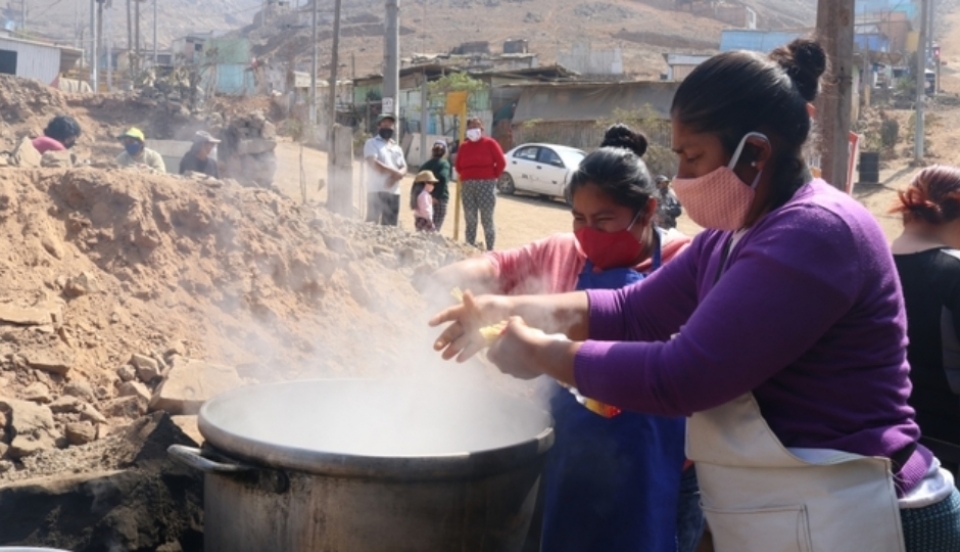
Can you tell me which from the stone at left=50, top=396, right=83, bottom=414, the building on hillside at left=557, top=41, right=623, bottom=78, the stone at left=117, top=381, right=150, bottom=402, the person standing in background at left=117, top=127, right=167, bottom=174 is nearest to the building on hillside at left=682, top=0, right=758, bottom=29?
the building on hillside at left=557, top=41, right=623, bottom=78

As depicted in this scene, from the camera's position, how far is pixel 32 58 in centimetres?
3494

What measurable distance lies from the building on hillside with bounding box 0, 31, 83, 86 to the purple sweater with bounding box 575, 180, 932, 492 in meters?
35.9

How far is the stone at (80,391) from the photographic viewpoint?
12.9ft

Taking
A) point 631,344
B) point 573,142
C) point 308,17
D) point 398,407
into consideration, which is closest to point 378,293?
point 398,407

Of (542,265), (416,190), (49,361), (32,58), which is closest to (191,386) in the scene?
(49,361)

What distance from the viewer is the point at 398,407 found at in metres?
2.88

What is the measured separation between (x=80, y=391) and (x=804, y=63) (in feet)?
11.0

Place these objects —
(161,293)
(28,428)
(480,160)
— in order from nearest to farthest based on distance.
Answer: (28,428) → (161,293) → (480,160)

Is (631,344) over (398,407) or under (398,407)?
over

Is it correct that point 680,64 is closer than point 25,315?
No

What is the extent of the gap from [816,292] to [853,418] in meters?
0.28

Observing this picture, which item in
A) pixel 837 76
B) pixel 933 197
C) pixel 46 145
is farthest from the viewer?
pixel 46 145

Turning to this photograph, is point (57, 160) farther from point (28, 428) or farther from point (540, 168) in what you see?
point (540, 168)

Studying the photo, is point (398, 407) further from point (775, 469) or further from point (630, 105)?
point (630, 105)
